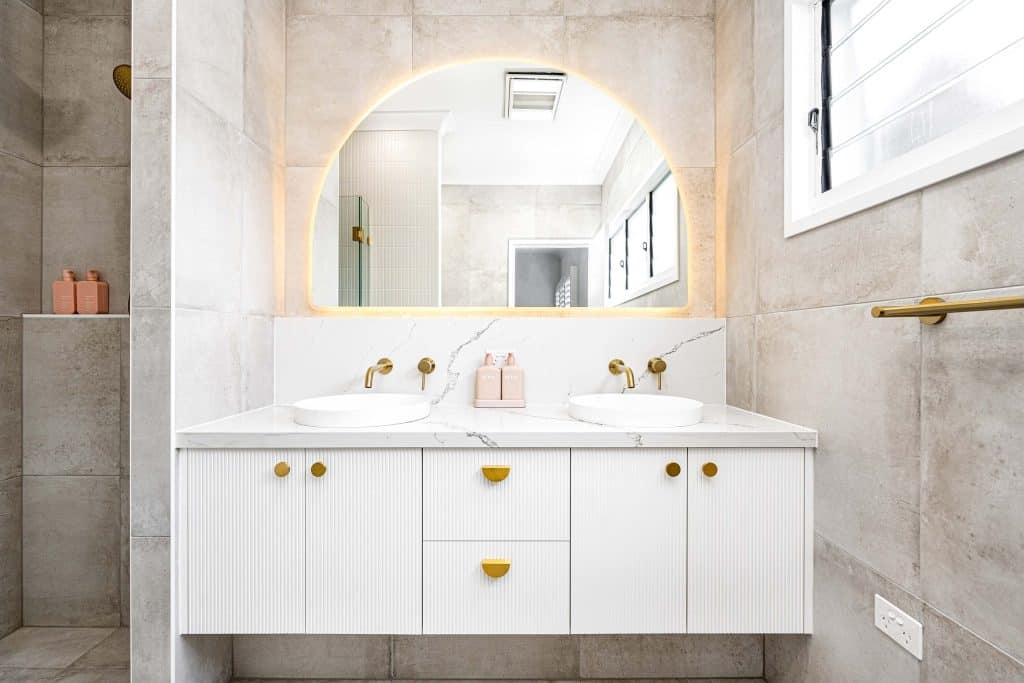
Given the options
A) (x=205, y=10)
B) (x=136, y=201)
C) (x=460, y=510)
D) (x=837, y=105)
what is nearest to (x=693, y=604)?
(x=460, y=510)

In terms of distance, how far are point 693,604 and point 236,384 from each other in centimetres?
143

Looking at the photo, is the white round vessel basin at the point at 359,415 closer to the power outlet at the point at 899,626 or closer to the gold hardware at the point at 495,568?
the gold hardware at the point at 495,568

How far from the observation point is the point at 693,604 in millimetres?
1398

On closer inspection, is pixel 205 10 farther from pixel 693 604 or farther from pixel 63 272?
pixel 693 604

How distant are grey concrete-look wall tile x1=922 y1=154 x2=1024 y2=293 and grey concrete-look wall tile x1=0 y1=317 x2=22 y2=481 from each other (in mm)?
2601

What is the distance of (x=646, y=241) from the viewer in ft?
6.61

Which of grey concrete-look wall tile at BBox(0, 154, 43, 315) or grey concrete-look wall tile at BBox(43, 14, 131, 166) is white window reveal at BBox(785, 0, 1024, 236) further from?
grey concrete-look wall tile at BBox(0, 154, 43, 315)

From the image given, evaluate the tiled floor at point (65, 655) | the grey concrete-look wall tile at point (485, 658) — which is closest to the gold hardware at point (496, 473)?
the grey concrete-look wall tile at point (485, 658)

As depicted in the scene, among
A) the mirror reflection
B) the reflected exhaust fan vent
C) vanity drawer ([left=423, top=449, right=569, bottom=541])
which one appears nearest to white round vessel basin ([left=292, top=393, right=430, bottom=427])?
vanity drawer ([left=423, top=449, right=569, bottom=541])

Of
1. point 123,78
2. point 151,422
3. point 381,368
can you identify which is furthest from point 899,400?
point 123,78

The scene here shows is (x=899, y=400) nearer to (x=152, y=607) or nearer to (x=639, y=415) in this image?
(x=639, y=415)

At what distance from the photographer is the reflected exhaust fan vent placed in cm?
200

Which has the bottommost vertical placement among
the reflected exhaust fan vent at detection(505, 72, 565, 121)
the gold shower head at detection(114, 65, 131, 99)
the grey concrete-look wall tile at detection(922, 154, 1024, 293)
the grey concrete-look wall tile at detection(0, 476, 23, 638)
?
the grey concrete-look wall tile at detection(0, 476, 23, 638)

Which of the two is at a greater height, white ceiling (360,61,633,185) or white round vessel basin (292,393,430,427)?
white ceiling (360,61,633,185)
